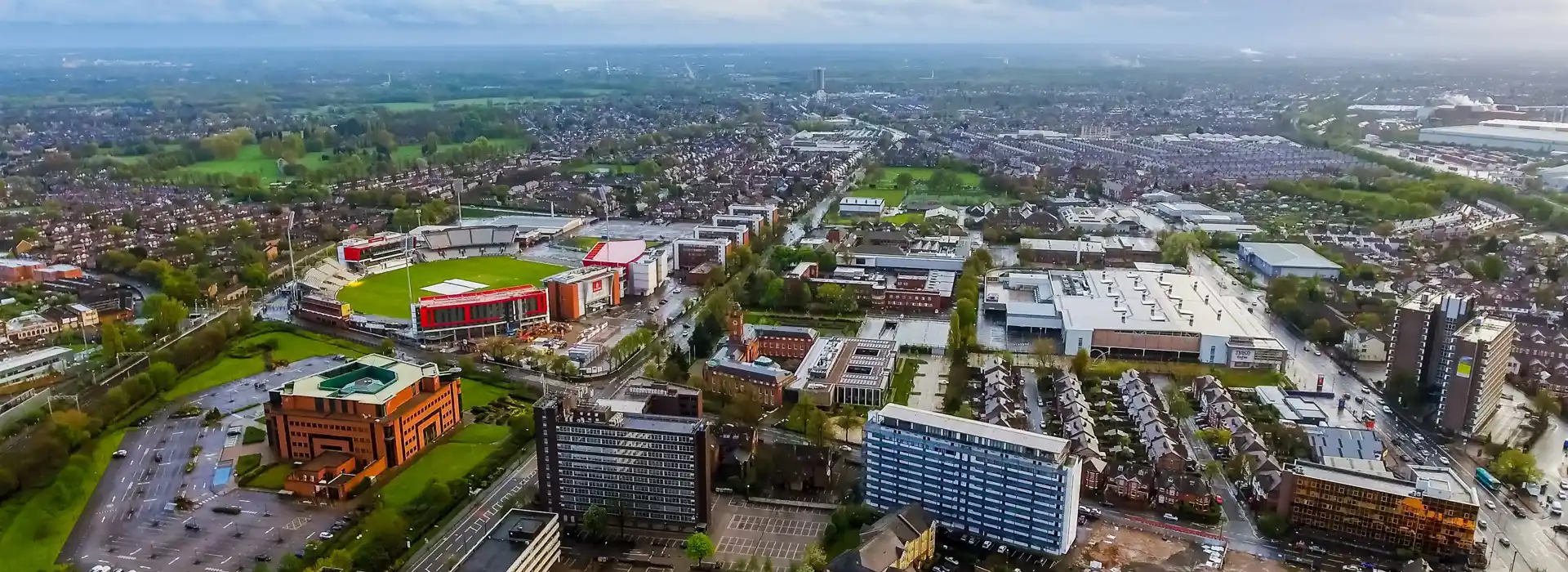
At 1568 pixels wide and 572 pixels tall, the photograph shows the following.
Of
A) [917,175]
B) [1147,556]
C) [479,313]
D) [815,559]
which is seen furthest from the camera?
[917,175]

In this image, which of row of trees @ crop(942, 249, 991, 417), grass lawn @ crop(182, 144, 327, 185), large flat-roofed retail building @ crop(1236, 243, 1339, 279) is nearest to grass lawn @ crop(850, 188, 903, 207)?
row of trees @ crop(942, 249, 991, 417)

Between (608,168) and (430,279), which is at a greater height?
(608,168)

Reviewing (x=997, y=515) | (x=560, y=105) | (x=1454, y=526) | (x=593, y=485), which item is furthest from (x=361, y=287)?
Answer: (x=560, y=105)

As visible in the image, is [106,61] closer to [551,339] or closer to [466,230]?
[466,230]

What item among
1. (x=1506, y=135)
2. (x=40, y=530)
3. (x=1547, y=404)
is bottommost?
(x=40, y=530)

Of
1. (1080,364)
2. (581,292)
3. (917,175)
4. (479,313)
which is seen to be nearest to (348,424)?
(479,313)

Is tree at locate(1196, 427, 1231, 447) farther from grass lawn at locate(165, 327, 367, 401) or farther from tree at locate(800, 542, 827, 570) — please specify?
grass lawn at locate(165, 327, 367, 401)

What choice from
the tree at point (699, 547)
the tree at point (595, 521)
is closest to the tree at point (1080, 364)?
the tree at point (699, 547)

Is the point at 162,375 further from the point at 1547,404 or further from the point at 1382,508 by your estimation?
the point at 1547,404
